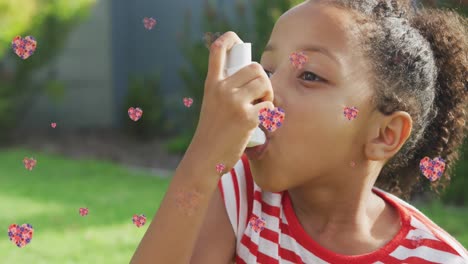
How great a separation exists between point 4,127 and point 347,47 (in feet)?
19.4

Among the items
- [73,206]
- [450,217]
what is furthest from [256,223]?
[73,206]

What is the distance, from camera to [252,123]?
5.26ft

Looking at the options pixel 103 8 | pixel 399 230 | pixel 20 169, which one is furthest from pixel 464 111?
pixel 103 8

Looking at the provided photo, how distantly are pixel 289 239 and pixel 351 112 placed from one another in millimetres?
344

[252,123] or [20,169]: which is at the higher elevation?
[252,123]

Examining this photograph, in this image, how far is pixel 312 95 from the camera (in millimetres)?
1807

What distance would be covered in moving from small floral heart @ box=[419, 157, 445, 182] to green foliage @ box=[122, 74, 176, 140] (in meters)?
5.71

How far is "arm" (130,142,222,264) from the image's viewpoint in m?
1.63

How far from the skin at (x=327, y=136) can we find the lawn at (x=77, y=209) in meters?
1.64

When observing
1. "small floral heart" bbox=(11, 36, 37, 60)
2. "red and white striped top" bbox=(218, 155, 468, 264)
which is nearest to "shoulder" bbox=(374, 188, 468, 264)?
"red and white striped top" bbox=(218, 155, 468, 264)

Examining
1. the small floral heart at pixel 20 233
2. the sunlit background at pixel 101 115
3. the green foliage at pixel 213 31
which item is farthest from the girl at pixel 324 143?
the green foliage at pixel 213 31

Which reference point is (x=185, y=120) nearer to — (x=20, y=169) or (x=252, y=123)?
(x=20, y=169)

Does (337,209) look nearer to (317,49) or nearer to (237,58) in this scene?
(317,49)

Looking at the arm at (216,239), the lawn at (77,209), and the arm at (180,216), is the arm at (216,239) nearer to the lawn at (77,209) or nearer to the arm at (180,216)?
the arm at (180,216)
